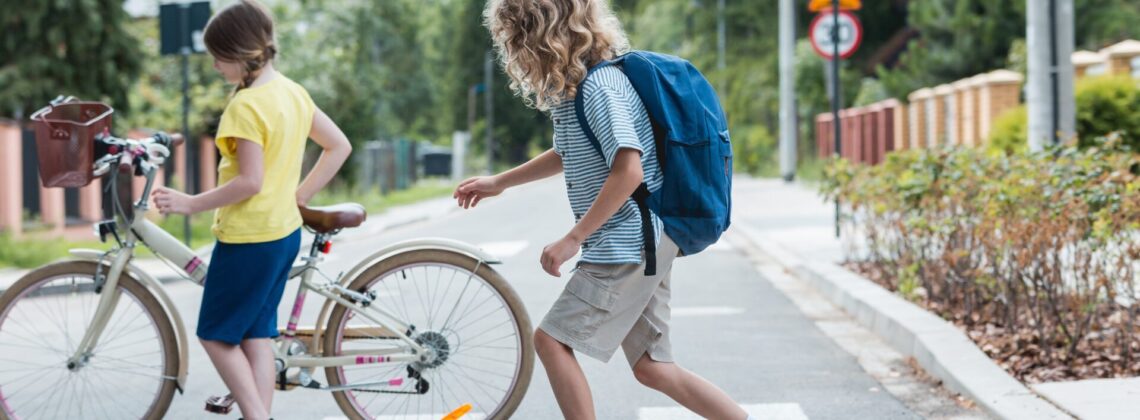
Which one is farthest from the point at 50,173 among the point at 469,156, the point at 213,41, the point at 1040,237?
the point at 469,156

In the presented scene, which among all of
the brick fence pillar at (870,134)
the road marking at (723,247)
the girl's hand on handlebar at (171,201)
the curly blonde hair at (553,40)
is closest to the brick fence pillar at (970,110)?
the road marking at (723,247)

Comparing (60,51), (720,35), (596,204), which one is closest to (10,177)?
(60,51)

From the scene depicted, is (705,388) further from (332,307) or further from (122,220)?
(122,220)

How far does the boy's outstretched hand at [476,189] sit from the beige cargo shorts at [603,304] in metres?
0.55

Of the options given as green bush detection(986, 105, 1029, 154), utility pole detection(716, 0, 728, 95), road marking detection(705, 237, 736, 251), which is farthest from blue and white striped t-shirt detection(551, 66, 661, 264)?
utility pole detection(716, 0, 728, 95)

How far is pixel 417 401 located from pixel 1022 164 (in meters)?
4.11

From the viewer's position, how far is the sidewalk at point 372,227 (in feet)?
39.5

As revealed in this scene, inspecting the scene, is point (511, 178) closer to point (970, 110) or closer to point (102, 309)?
point (102, 309)

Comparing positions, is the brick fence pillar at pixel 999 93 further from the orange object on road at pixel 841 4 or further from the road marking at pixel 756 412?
the road marking at pixel 756 412

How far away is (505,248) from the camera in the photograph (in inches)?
603

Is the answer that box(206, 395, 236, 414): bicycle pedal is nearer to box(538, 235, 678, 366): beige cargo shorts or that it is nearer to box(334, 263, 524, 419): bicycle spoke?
box(334, 263, 524, 419): bicycle spoke

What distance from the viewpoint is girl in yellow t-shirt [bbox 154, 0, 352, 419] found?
434 centimetres

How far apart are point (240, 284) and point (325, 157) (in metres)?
0.55

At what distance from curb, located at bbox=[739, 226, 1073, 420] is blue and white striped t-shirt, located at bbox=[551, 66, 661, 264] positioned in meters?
2.02
